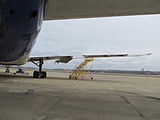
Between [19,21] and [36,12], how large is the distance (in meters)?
0.59

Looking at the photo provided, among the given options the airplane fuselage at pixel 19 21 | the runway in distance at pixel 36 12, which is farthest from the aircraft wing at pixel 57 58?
the airplane fuselage at pixel 19 21

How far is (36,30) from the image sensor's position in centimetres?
600

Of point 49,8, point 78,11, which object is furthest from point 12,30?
point 78,11

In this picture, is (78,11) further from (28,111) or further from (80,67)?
(80,67)

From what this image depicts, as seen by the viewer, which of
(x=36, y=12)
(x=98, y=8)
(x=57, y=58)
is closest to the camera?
(x=36, y=12)

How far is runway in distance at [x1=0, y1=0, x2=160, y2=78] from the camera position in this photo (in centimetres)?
496

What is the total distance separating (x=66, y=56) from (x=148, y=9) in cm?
1099

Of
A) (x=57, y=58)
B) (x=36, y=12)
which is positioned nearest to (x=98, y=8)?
(x=36, y=12)

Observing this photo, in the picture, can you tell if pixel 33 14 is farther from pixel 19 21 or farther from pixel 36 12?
pixel 19 21

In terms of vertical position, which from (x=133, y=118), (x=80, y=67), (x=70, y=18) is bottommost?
(x=133, y=118)

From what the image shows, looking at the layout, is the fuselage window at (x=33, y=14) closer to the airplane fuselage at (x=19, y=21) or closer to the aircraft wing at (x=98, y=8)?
the airplane fuselage at (x=19, y=21)

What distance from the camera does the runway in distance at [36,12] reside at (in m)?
→ 4.96

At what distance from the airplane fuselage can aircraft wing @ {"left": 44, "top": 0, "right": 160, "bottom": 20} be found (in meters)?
1.60

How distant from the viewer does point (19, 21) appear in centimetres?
528
